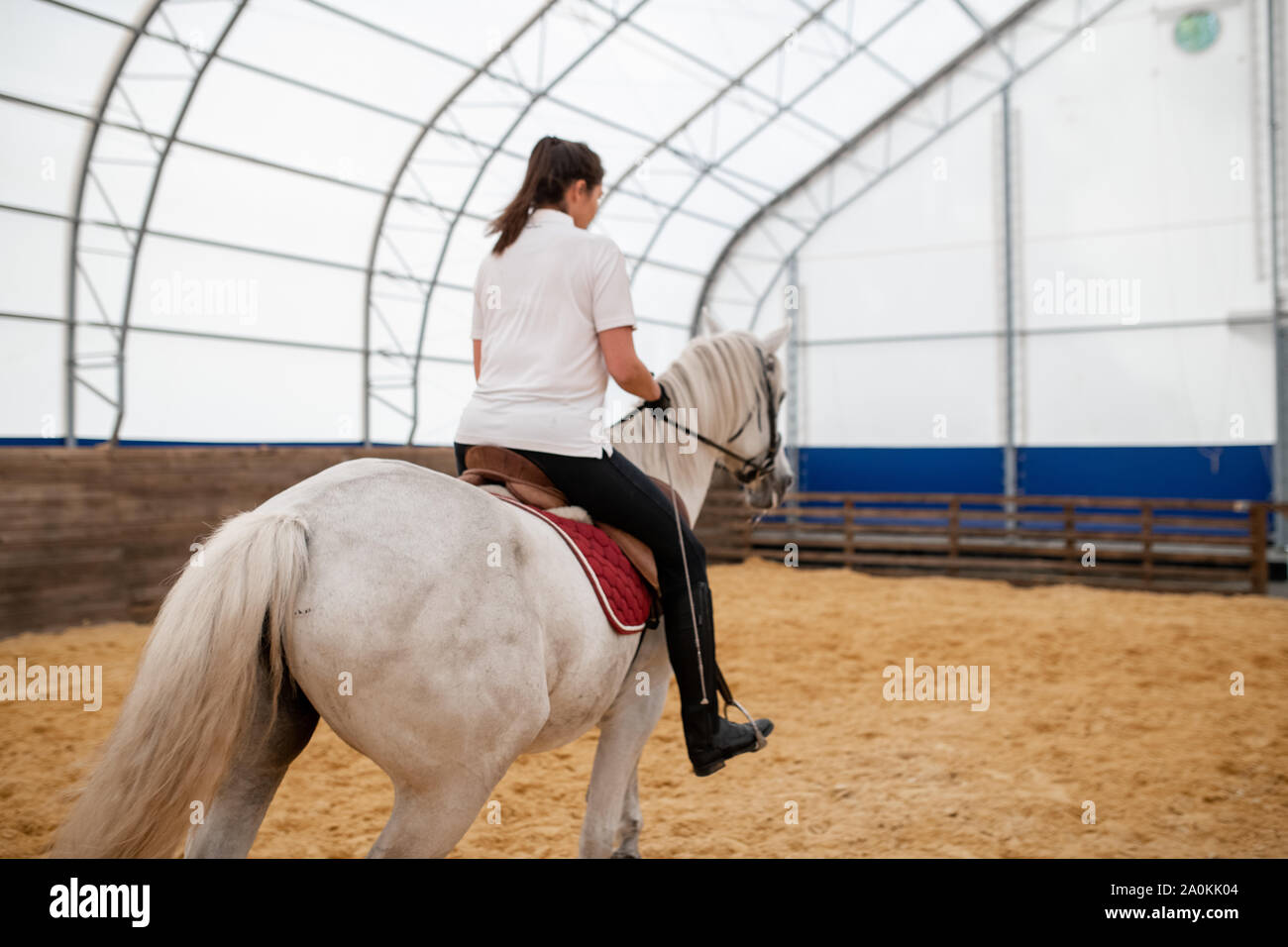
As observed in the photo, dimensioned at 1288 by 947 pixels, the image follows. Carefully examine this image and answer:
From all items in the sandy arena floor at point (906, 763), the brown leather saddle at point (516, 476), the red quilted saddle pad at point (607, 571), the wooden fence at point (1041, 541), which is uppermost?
the brown leather saddle at point (516, 476)

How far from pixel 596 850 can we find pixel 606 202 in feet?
39.3

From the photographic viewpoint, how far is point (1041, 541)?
12.2 metres

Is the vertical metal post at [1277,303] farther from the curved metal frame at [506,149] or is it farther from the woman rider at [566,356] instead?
the woman rider at [566,356]

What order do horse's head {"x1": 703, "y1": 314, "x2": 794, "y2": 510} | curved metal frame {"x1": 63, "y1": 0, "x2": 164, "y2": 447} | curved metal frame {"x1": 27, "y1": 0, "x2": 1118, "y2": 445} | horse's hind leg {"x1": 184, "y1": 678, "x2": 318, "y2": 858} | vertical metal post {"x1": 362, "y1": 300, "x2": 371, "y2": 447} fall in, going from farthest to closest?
vertical metal post {"x1": 362, "y1": 300, "x2": 371, "y2": 447} → curved metal frame {"x1": 27, "y1": 0, "x2": 1118, "y2": 445} → curved metal frame {"x1": 63, "y1": 0, "x2": 164, "y2": 447} → horse's head {"x1": 703, "y1": 314, "x2": 794, "y2": 510} → horse's hind leg {"x1": 184, "y1": 678, "x2": 318, "y2": 858}

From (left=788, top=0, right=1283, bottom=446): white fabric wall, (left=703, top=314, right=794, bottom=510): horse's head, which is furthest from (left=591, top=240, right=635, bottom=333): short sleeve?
(left=788, top=0, right=1283, bottom=446): white fabric wall

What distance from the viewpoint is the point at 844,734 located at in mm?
4734

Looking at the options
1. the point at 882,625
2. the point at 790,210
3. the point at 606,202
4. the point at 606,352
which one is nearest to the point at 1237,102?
the point at 790,210

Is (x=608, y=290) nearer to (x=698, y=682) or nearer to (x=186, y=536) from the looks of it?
(x=698, y=682)

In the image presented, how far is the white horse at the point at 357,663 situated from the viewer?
156 centimetres

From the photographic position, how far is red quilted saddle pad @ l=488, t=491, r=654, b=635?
211 cm

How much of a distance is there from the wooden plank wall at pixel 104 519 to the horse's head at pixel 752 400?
4.57 metres

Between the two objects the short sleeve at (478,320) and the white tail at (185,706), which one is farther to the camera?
the short sleeve at (478,320)

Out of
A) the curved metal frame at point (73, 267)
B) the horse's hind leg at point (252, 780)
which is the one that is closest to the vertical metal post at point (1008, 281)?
the curved metal frame at point (73, 267)

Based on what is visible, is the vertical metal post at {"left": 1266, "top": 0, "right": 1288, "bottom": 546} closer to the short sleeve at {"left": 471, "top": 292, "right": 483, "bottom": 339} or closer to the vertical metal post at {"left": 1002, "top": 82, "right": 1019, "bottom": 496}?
the vertical metal post at {"left": 1002, "top": 82, "right": 1019, "bottom": 496}
